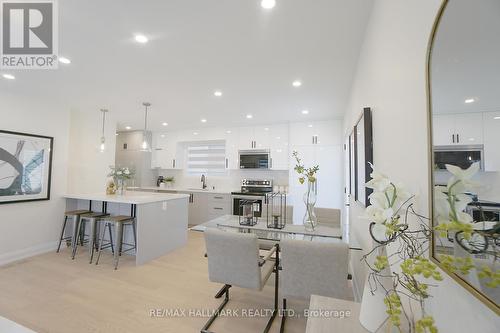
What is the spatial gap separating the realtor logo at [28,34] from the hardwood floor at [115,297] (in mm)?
2578

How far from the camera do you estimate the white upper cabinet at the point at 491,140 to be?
1.55 ft

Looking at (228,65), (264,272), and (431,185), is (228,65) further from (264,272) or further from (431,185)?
(431,185)

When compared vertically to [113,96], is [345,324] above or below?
below

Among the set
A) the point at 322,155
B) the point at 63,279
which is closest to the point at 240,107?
the point at 322,155

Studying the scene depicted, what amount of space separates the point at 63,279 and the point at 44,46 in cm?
269

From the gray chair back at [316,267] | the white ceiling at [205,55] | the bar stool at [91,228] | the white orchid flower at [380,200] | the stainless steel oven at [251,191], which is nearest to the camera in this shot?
the white orchid flower at [380,200]

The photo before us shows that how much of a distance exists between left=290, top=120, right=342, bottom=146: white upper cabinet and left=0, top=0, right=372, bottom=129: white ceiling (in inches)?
29.4

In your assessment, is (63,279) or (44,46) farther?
(63,279)

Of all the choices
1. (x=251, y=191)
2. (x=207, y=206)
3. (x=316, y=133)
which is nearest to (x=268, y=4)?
(x=316, y=133)

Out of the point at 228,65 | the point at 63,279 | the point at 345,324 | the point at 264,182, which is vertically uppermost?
the point at 228,65

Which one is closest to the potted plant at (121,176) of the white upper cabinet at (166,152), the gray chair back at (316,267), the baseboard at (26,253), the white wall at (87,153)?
the white wall at (87,153)

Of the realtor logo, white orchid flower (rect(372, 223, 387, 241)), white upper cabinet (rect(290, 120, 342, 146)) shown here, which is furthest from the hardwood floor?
white upper cabinet (rect(290, 120, 342, 146))

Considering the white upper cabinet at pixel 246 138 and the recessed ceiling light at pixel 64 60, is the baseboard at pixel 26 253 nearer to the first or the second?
the recessed ceiling light at pixel 64 60

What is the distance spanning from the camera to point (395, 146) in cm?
120
